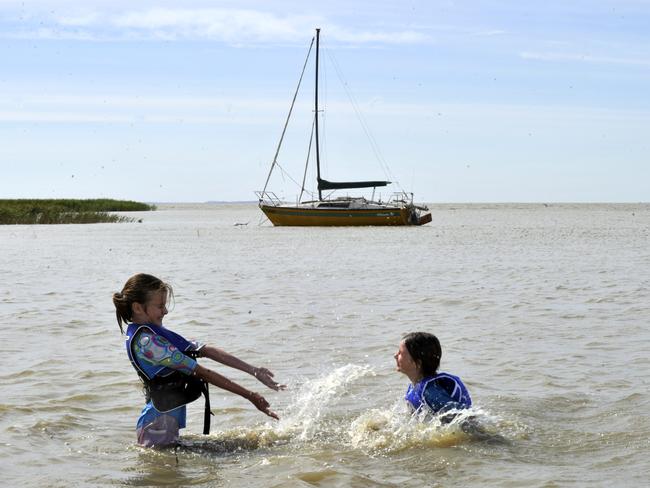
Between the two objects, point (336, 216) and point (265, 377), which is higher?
point (336, 216)

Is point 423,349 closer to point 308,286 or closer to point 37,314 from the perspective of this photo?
point 37,314

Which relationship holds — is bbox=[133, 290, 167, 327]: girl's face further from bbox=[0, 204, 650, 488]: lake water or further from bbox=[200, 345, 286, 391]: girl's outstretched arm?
bbox=[0, 204, 650, 488]: lake water

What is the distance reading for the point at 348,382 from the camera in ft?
33.3

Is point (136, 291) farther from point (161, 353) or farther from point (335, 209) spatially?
point (335, 209)

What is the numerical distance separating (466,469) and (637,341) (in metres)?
6.15

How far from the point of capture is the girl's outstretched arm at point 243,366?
6518 mm

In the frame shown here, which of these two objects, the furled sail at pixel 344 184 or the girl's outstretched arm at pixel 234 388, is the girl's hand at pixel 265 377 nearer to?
the girl's outstretched arm at pixel 234 388

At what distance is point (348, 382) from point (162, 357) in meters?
3.81

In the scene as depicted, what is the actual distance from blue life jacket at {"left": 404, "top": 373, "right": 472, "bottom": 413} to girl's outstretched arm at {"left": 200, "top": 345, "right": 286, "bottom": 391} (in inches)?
50.6

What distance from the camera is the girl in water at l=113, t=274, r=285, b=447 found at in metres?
6.67

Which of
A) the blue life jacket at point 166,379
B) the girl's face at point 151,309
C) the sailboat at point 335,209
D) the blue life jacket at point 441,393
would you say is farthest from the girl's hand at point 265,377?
the sailboat at point 335,209

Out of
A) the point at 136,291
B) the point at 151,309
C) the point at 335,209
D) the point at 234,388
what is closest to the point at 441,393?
the point at 234,388

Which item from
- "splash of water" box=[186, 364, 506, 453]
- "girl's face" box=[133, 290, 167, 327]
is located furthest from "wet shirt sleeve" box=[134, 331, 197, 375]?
"splash of water" box=[186, 364, 506, 453]

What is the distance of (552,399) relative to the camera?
9.20 metres
